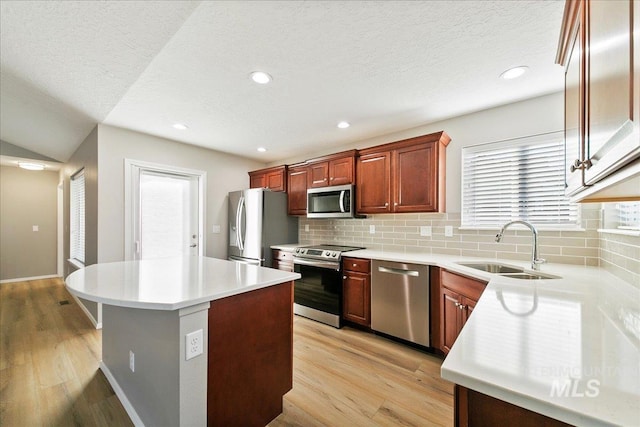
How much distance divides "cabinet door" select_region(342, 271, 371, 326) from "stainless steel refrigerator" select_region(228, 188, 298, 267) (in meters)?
1.33

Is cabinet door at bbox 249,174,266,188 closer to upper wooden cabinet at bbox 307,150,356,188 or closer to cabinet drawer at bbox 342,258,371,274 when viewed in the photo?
upper wooden cabinet at bbox 307,150,356,188

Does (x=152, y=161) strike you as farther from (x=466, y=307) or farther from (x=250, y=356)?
(x=466, y=307)

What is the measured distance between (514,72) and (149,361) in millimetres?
3175

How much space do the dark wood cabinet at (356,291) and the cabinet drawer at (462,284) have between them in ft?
2.68

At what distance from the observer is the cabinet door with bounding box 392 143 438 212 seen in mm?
2738

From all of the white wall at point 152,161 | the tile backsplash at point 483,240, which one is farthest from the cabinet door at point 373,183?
the white wall at point 152,161

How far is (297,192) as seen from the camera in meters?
4.02

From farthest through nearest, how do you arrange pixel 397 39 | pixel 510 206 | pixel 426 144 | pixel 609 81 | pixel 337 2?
pixel 426 144, pixel 510 206, pixel 397 39, pixel 337 2, pixel 609 81

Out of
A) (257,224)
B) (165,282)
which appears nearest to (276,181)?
(257,224)

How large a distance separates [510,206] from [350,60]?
210cm

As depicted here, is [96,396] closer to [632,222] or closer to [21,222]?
[632,222]

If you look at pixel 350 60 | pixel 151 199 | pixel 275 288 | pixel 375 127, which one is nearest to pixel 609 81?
pixel 350 60

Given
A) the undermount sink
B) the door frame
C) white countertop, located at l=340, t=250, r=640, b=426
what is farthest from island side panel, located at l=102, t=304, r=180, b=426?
the undermount sink

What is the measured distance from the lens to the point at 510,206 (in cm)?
259
